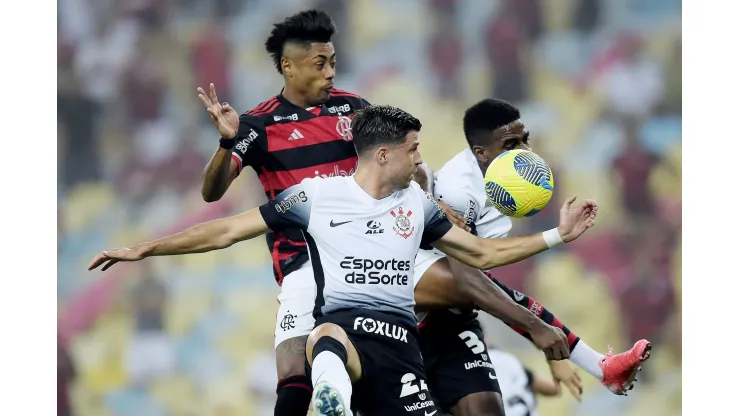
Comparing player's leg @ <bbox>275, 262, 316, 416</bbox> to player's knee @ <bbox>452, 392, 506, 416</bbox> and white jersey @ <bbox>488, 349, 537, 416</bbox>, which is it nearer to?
player's knee @ <bbox>452, 392, 506, 416</bbox>

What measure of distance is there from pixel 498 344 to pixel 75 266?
134 inches

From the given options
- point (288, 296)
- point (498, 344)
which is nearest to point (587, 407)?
point (498, 344)

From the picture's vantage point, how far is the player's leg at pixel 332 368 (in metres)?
3.19

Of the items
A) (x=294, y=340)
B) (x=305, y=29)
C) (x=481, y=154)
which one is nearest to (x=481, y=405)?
(x=294, y=340)

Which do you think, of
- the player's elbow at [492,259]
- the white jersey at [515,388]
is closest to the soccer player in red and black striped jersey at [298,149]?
the player's elbow at [492,259]

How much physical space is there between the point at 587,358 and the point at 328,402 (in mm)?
1896

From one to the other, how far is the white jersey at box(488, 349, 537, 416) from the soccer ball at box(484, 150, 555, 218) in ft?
6.18

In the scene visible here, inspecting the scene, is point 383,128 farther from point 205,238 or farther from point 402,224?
point 205,238

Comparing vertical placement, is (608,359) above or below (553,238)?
below

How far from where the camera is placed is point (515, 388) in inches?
227

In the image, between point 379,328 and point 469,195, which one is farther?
point 469,195

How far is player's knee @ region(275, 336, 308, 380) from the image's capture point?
399cm

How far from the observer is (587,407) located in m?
7.23

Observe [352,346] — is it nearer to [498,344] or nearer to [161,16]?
[498,344]
